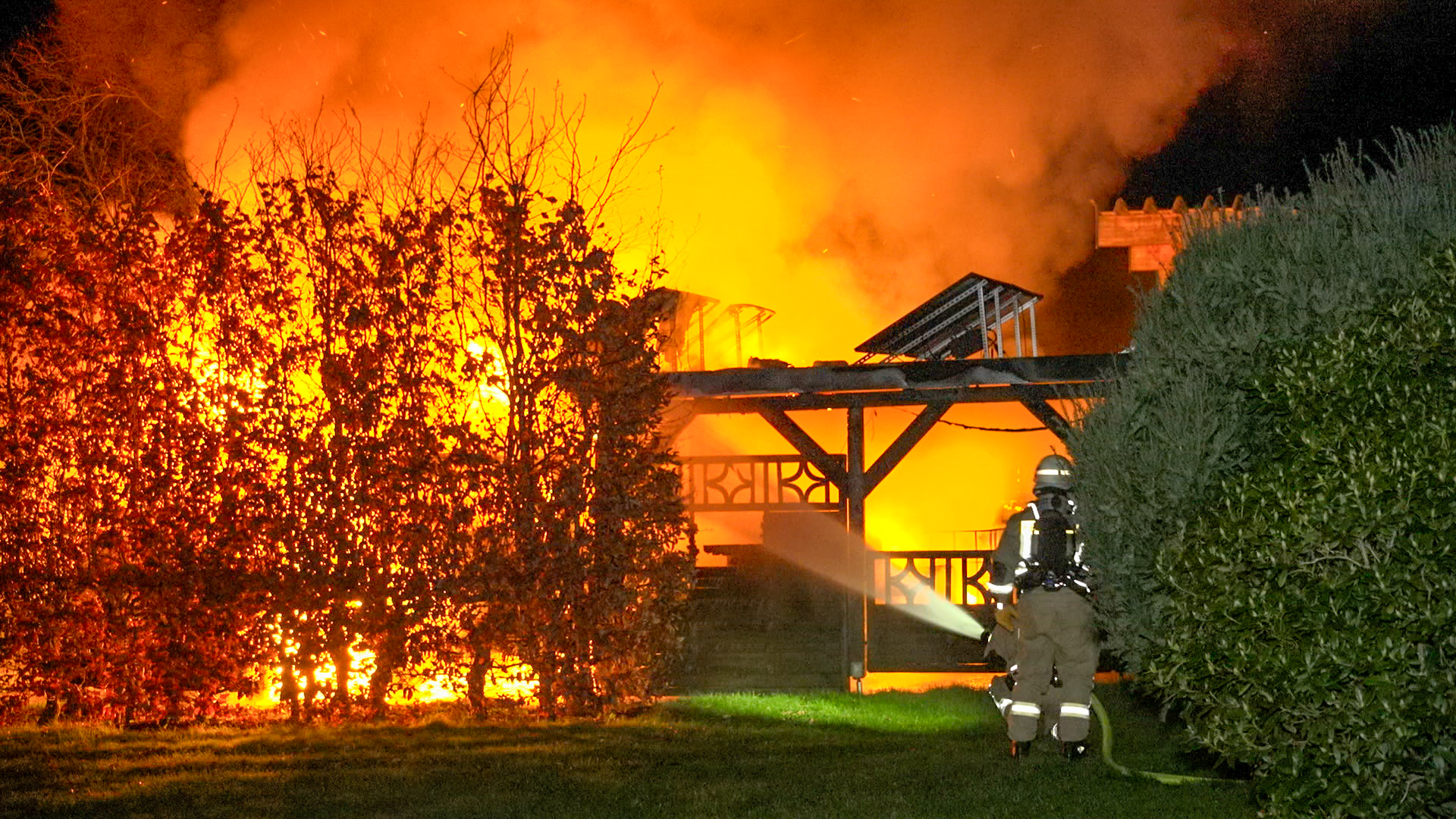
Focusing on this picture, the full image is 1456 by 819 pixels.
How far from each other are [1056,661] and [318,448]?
5331 millimetres

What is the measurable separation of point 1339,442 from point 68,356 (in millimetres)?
8817

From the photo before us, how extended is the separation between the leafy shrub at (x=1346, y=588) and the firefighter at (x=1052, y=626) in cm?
352

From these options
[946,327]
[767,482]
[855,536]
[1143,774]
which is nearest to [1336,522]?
[1143,774]

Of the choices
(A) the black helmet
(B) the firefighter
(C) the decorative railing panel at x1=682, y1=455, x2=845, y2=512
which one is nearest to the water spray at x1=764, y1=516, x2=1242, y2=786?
(C) the decorative railing panel at x1=682, y1=455, x2=845, y2=512

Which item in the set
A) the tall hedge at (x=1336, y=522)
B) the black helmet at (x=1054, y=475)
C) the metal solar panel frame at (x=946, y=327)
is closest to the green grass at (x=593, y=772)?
the tall hedge at (x=1336, y=522)

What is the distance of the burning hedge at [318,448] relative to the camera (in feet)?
34.6

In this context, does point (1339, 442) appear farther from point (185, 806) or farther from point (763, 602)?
point (763, 602)

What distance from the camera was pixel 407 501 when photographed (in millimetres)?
10539

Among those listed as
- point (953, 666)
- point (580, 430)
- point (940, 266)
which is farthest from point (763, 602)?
point (940, 266)

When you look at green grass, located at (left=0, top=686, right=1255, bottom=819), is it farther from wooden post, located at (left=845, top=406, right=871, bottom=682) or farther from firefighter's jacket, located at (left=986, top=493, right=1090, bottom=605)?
wooden post, located at (left=845, top=406, right=871, bottom=682)

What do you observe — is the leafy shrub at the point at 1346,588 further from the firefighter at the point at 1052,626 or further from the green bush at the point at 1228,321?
the firefighter at the point at 1052,626

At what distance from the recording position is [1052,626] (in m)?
9.56

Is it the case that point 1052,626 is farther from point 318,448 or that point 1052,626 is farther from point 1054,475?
point 318,448

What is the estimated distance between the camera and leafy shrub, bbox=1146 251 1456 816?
5172 mm
